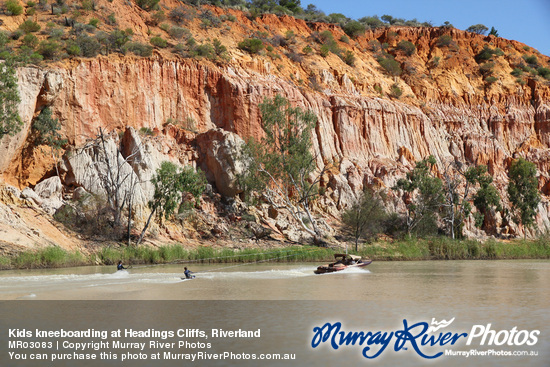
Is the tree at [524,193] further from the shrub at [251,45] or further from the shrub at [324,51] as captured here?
the shrub at [251,45]

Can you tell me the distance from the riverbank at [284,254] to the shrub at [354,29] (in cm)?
4918

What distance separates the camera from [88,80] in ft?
151

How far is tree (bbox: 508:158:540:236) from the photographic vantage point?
5200cm

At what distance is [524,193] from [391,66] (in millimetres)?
26882

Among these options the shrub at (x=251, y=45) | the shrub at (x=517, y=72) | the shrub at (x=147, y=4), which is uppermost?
the shrub at (x=147, y=4)

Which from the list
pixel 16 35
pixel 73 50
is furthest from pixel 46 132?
pixel 16 35

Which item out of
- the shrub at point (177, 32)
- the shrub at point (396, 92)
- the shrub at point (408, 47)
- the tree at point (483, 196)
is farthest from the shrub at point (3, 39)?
the shrub at point (408, 47)

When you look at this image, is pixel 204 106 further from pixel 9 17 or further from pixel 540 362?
pixel 540 362

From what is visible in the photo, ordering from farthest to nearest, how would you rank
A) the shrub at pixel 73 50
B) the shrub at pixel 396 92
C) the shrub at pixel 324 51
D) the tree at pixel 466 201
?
the shrub at pixel 324 51 < the shrub at pixel 396 92 < the tree at pixel 466 201 < the shrub at pixel 73 50

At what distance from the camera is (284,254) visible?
118ft

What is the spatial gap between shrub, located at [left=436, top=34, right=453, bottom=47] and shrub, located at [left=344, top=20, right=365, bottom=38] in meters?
11.2

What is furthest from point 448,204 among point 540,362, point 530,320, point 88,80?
point 540,362

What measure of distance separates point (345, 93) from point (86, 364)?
55942 millimetres

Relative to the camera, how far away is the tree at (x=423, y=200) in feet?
157
